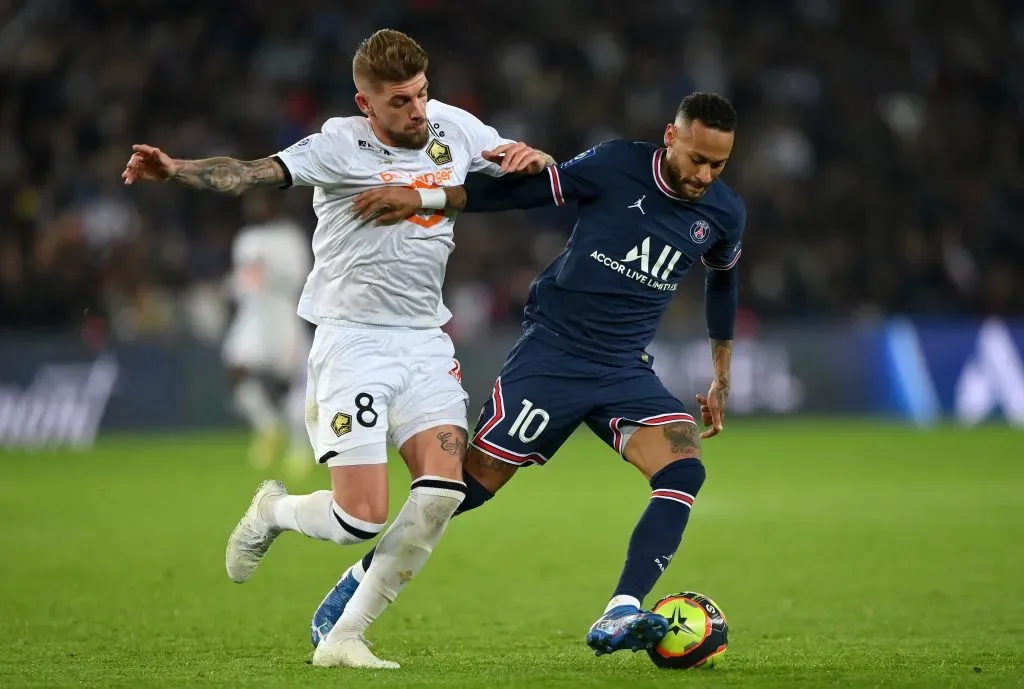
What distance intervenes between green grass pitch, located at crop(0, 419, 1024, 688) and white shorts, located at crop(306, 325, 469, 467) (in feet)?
2.85

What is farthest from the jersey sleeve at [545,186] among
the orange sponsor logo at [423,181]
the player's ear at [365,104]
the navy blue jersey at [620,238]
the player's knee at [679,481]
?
the player's knee at [679,481]

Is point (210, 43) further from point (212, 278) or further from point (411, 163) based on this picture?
point (411, 163)

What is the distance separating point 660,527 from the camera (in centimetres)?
594

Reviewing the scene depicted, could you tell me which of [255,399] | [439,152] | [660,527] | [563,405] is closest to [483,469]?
[563,405]

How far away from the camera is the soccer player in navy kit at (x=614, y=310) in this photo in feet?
20.0

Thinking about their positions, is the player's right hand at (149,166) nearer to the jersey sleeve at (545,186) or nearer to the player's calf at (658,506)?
the jersey sleeve at (545,186)

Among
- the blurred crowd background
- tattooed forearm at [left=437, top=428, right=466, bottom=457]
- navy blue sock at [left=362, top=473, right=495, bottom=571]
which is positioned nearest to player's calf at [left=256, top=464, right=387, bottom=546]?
tattooed forearm at [left=437, top=428, right=466, bottom=457]

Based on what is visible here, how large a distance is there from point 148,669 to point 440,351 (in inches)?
66.8

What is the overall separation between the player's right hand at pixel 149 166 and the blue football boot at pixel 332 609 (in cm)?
183

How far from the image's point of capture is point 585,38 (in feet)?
69.3

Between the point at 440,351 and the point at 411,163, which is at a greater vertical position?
the point at 411,163

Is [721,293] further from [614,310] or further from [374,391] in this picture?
[374,391]

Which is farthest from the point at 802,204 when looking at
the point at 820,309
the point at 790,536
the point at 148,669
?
the point at 148,669

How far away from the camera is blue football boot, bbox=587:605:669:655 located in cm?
527
